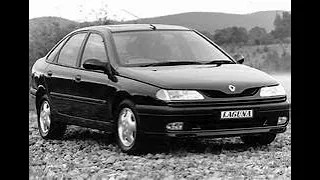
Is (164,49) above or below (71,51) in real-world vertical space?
above

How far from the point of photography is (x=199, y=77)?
943 centimetres

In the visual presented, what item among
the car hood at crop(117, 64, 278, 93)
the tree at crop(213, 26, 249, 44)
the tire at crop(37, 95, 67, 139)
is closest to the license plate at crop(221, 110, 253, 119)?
the car hood at crop(117, 64, 278, 93)

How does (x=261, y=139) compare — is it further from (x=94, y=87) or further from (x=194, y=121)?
(x=94, y=87)

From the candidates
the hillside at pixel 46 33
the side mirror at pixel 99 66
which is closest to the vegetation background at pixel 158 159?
the side mirror at pixel 99 66

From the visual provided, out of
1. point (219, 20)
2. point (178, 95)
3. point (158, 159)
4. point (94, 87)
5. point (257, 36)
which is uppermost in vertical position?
point (178, 95)

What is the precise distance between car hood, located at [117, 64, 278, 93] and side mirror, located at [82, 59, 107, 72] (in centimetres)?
21

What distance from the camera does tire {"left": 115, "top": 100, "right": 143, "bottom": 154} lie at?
366 inches

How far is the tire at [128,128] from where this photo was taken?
30.5 feet

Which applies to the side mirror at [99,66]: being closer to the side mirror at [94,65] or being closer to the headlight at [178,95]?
the side mirror at [94,65]

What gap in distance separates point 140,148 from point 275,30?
18.3m

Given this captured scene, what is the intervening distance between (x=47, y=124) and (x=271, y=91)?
3623mm

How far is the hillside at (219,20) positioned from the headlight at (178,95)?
42.4 feet

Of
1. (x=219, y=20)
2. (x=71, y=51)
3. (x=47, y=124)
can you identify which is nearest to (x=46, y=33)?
(x=219, y=20)
